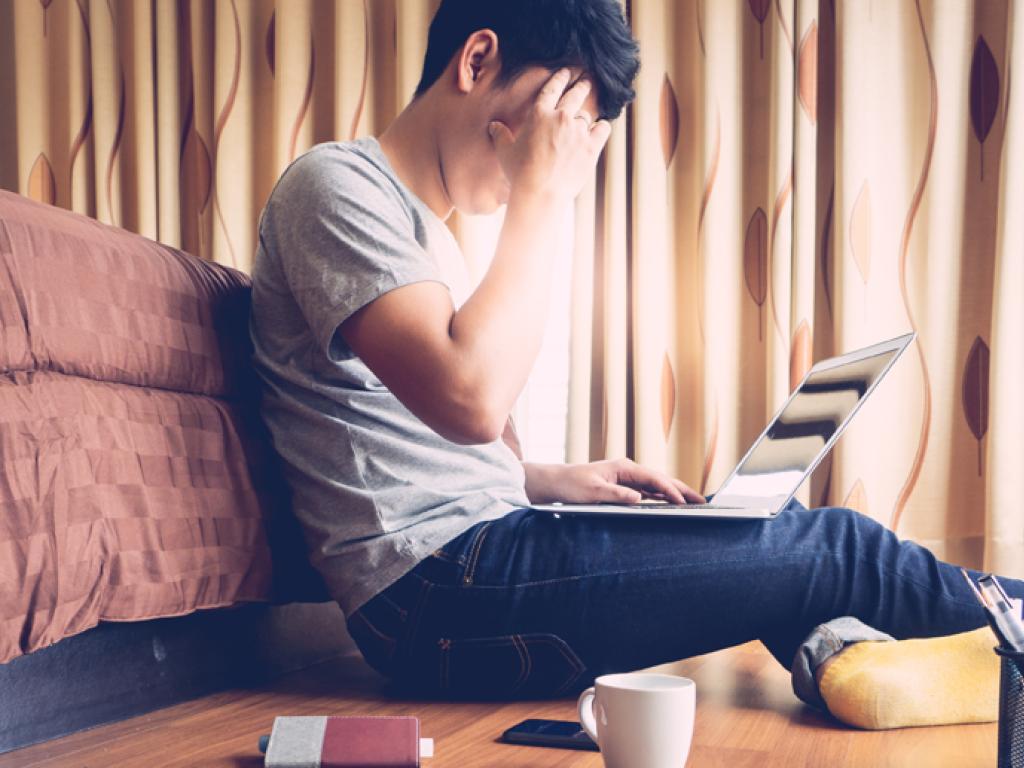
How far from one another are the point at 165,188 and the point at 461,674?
1.74 metres

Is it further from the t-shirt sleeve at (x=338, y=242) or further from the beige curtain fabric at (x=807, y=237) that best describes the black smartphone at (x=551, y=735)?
the beige curtain fabric at (x=807, y=237)

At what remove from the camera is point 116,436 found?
3.33ft

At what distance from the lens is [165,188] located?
2.48 metres

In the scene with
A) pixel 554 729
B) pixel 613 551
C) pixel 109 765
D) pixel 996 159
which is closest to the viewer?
pixel 109 765

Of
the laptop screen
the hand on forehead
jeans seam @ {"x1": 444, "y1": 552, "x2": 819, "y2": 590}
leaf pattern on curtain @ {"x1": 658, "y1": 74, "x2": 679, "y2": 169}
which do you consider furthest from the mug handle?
leaf pattern on curtain @ {"x1": 658, "y1": 74, "x2": 679, "y2": 169}

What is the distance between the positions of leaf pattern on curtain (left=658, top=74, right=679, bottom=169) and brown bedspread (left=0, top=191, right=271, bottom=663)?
117cm

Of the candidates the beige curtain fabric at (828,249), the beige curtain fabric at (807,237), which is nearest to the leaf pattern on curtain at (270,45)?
the beige curtain fabric at (807,237)

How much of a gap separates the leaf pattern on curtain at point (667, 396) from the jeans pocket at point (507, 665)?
104 cm

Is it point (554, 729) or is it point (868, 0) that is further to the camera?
point (868, 0)

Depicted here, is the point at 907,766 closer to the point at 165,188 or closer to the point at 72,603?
the point at 72,603

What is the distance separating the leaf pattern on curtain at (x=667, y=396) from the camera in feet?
6.95

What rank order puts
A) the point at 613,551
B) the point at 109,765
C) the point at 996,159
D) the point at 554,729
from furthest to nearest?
1. the point at 996,159
2. the point at 613,551
3. the point at 554,729
4. the point at 109,765

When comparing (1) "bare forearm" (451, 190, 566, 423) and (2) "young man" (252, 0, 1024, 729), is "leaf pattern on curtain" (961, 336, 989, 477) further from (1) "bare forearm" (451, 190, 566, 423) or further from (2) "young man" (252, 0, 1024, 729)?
(1) "bare forearm" (451, 190, 566, 423)

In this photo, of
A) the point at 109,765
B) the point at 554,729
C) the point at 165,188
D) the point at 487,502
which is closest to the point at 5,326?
the point at 109,765
